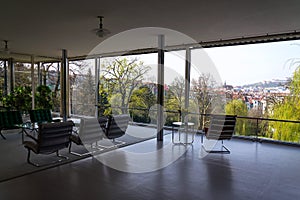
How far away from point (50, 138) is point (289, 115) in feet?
18.5

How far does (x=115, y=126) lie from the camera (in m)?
5.33

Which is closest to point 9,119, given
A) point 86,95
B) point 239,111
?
point 86,95

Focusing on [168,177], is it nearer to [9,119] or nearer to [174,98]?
[174,98]

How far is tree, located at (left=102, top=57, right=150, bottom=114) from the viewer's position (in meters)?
9.34

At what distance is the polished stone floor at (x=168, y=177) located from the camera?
10.1 ft

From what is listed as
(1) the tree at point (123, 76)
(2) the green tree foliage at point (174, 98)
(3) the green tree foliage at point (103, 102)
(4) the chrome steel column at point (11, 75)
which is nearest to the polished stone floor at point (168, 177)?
(2) the green tree foliage at point (174, 98)

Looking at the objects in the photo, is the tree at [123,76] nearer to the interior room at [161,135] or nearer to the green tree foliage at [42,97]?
the interior room at [161,135]

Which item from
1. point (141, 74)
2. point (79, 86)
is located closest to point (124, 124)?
point (141, 74)

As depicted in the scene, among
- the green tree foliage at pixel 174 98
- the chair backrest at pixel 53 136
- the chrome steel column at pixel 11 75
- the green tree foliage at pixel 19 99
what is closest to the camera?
the chair backrest at pixel 53 136

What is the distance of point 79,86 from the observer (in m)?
10.5

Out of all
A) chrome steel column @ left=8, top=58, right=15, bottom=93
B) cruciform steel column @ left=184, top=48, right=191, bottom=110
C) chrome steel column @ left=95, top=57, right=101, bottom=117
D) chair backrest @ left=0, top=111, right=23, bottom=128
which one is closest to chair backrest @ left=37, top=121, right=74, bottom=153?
chair backrest @ left=0, top=111, right=23, bottom=128

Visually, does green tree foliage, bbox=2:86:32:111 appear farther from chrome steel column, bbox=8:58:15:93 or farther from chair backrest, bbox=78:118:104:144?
chair backrest, bbox=78:118:104:144

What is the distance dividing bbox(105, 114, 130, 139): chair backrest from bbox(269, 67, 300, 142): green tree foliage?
3.98 m

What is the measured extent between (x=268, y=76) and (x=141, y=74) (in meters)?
4.63
